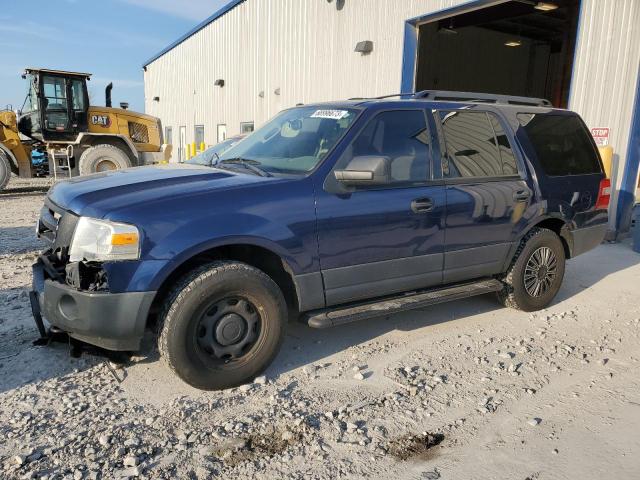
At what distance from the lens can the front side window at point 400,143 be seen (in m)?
3.93

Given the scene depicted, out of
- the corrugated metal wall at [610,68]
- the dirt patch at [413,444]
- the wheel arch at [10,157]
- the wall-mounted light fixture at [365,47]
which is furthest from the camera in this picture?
the wheel arch at [10,157]

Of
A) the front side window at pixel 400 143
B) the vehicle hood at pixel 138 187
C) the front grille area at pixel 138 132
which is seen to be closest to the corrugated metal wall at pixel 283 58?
the front grille area at pixel 138 132

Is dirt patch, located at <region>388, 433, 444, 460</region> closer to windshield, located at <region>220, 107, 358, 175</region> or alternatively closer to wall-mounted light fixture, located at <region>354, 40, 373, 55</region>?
windshield, located at <region>220, 107, 358, 175</region>

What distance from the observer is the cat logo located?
15196mm

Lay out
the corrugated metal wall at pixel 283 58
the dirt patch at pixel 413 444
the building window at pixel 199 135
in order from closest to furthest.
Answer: the dirt patch at pixel 413 444 → the corrugated metal wall at pixel 283 58 → the building window at pixel 199 135

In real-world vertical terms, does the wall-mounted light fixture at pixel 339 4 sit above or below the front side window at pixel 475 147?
above

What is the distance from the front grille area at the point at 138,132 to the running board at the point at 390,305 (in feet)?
45.7

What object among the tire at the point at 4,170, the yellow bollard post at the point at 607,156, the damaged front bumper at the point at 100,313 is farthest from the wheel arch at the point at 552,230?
the tire at the point at 4,170

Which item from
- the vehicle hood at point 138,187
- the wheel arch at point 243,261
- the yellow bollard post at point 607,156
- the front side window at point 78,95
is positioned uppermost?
the front side window at point 78,95

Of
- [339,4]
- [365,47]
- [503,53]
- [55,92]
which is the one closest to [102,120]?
[55,92]

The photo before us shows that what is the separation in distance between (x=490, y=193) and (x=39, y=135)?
14.0 m

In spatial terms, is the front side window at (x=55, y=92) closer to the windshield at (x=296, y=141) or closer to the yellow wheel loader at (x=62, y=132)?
the yellow wheel loader at (x=62, y=132)

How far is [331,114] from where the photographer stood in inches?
164

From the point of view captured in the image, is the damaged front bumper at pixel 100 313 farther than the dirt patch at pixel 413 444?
Yes
